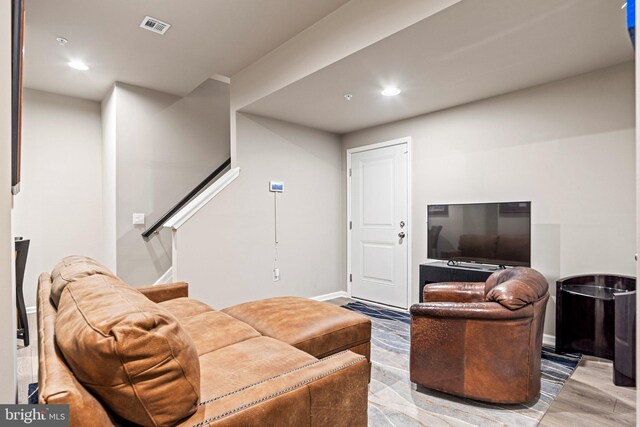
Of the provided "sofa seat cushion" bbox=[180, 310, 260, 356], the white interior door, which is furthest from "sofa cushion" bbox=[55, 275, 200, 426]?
the white interior door

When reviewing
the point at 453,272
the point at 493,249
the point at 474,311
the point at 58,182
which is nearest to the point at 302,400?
the point at 474,311

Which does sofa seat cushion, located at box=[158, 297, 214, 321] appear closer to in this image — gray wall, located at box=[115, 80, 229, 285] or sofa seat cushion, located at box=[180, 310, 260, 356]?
sofa seat cushion, located at box=[180, 310, 260, 356]

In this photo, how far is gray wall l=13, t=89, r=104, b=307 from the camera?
13.3 ft

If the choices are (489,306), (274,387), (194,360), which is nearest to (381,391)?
(489,306)

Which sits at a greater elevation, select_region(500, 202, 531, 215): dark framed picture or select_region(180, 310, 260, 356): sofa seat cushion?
select_region(500, 202, 531, 215): dark framed picture

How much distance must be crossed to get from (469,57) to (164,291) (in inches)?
115

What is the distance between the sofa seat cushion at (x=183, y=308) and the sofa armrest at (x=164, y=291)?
0.26ft

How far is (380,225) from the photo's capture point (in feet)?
14.8

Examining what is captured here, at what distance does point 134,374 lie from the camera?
839 millimetres

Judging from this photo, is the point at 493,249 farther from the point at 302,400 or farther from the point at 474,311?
the point at 302,400

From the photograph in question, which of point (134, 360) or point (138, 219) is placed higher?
point (138, 219)

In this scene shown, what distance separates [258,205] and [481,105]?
8.75 ft

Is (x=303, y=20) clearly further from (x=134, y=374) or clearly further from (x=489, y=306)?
(x=134, y=374)

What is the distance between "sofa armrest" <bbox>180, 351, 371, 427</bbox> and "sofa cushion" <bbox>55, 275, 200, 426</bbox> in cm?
9
